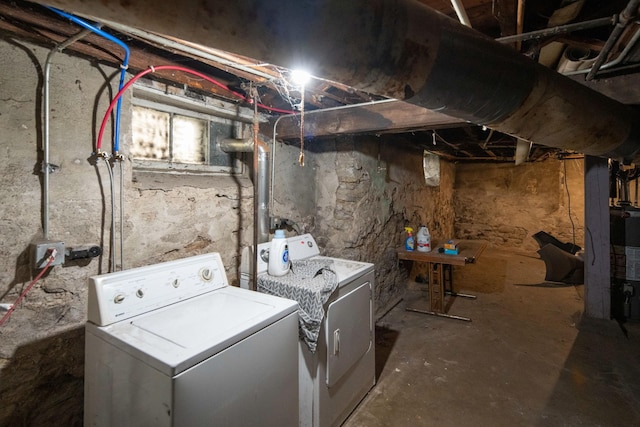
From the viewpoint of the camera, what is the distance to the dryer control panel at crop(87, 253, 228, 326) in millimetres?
1199

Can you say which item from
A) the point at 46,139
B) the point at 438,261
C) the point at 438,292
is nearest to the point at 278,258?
the point at 46,139

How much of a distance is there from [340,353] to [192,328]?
908 mm

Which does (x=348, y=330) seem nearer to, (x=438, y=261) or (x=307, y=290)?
(x=307, y=290)

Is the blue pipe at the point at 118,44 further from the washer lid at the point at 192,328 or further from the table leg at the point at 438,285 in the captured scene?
the table leg at the point at 438,285

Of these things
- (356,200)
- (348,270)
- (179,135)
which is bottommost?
Answer: (348,270)

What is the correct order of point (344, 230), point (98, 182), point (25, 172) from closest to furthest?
1. point (25, 172)
2. point (98, 182)
3. point (344, 230)

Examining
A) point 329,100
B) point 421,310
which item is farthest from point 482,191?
point 329,100

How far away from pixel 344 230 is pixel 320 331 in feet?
4.26

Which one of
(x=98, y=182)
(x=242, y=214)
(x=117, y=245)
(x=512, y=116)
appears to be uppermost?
(x=512, y=116)

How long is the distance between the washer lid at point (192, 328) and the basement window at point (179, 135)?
85 centimetres

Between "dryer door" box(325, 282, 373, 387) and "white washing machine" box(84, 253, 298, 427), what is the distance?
13.9 inches

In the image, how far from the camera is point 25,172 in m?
1.25

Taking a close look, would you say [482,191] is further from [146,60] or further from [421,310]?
[146,60]

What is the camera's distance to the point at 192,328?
3.82 feet
